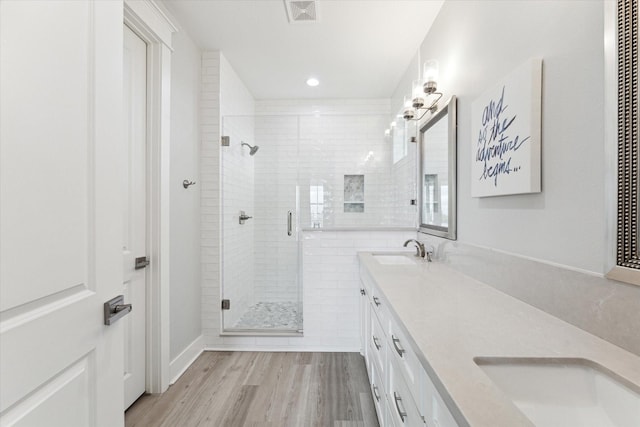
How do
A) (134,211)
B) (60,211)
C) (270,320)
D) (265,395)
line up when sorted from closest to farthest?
(60,211)
(134,211)
(265,395)
(270,320)

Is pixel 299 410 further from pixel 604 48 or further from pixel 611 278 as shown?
pixel 604 48

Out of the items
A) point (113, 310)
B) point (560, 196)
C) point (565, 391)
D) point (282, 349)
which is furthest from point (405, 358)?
point (282, 349)

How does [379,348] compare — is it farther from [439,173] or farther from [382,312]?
[439,173]

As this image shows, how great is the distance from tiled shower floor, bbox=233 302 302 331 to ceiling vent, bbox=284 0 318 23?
2.49 m

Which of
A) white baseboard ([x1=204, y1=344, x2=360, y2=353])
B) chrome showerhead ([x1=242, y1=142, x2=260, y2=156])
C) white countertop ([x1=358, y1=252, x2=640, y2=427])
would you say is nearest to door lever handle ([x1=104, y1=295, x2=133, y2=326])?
white countertop ([x1=358, y1=252, x2=640, y2=427])

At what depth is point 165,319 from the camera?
6.85ft

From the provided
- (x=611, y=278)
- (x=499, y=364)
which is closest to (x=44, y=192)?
(x=499, y=364)

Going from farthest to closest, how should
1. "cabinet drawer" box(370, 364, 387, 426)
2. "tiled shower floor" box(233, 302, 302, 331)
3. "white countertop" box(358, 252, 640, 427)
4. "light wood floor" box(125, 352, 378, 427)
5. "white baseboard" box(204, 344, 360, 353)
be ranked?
"tiled shower floor" box(233, 302, 302, 331) < "white baseboard" box(204, 344, 360, 353) < "light wood floor" box(125, 352, 378, 427) < "cabinet drawer" box(370, 364, 387, 426) < "white countertop" box(358, 252, 640, 427)

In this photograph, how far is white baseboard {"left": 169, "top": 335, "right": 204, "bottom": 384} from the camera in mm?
2221

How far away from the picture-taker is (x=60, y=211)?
2.37 feet

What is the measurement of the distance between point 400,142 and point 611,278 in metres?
2.52

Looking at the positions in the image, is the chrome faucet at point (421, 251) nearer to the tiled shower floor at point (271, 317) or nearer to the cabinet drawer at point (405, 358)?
the cabinet drawer at point (405, 358)

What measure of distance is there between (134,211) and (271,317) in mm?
1782

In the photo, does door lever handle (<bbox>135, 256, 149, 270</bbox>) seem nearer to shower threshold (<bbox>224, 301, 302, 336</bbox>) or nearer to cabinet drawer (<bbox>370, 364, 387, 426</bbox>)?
shower threshold (<bbox>224, 301, 302, 336</bbox>)
